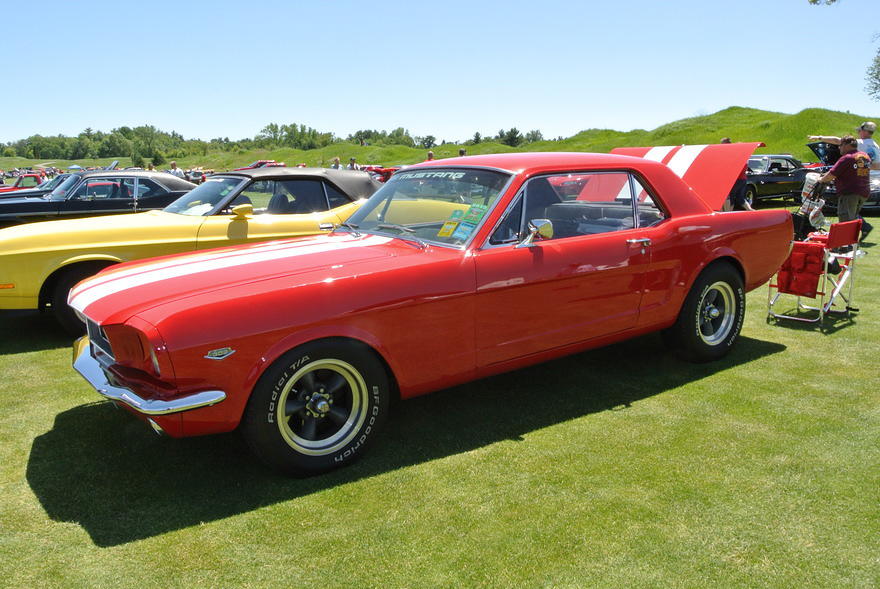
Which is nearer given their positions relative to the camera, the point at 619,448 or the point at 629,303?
the point at 619,448

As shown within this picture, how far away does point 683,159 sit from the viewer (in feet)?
18.9

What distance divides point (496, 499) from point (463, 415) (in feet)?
3.43

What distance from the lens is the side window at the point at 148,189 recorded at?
8.77 m

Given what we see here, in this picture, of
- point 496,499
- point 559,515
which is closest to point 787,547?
point 559,515

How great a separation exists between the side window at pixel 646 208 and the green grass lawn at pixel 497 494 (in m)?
1.13

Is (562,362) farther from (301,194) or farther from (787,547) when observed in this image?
(301,194)

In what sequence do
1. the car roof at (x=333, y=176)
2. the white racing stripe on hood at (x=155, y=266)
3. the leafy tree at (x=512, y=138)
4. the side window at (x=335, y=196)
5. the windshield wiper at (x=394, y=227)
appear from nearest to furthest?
the white racing stripe on hood at (x=155, y=266) < the windshield wiper at (x=394, y=227) < the car roof at (x=333, y=176) < the side window at (x=335, y=196) < the leafy tree at (x=512, y=138)

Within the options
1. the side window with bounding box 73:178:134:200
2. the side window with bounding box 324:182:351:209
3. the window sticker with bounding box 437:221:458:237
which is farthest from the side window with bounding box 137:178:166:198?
the window sticker with bounding box 437:221:458:237

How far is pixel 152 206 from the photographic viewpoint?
342 inches

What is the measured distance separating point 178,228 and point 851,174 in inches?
307

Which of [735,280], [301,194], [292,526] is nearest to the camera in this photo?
[292,526]

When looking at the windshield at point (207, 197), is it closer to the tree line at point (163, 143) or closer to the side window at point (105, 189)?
the side window at point (105, 189)

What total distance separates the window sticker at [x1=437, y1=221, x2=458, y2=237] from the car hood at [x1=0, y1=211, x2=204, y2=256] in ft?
10.7

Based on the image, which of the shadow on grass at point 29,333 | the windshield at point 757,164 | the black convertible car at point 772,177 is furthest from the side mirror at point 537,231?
the windshield at point 757,164
